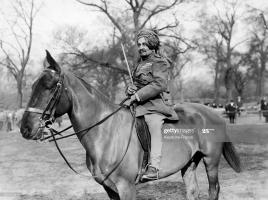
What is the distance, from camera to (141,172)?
3.69 meters

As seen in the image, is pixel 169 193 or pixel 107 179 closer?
pixel 107 179

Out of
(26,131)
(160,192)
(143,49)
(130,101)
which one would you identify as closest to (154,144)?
(130,101)

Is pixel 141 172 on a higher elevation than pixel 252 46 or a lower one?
lower

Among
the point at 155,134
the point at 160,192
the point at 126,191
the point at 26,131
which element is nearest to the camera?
the point at 26,131

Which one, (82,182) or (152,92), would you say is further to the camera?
(82,182)

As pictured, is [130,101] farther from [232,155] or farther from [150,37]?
[232,155]

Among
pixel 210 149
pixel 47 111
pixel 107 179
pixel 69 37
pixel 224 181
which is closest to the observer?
pixel 47 111

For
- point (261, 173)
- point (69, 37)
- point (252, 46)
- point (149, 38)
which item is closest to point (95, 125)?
point (149, 38)

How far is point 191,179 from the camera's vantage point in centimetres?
480

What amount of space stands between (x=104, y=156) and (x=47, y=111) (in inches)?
35.3

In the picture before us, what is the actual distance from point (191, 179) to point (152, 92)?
198 cm

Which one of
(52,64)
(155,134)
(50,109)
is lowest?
(155,134)

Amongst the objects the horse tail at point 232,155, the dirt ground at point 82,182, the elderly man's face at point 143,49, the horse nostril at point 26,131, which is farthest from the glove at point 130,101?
the dirt ground at point 82,182

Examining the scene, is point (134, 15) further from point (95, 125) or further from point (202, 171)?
point (95, 125)
